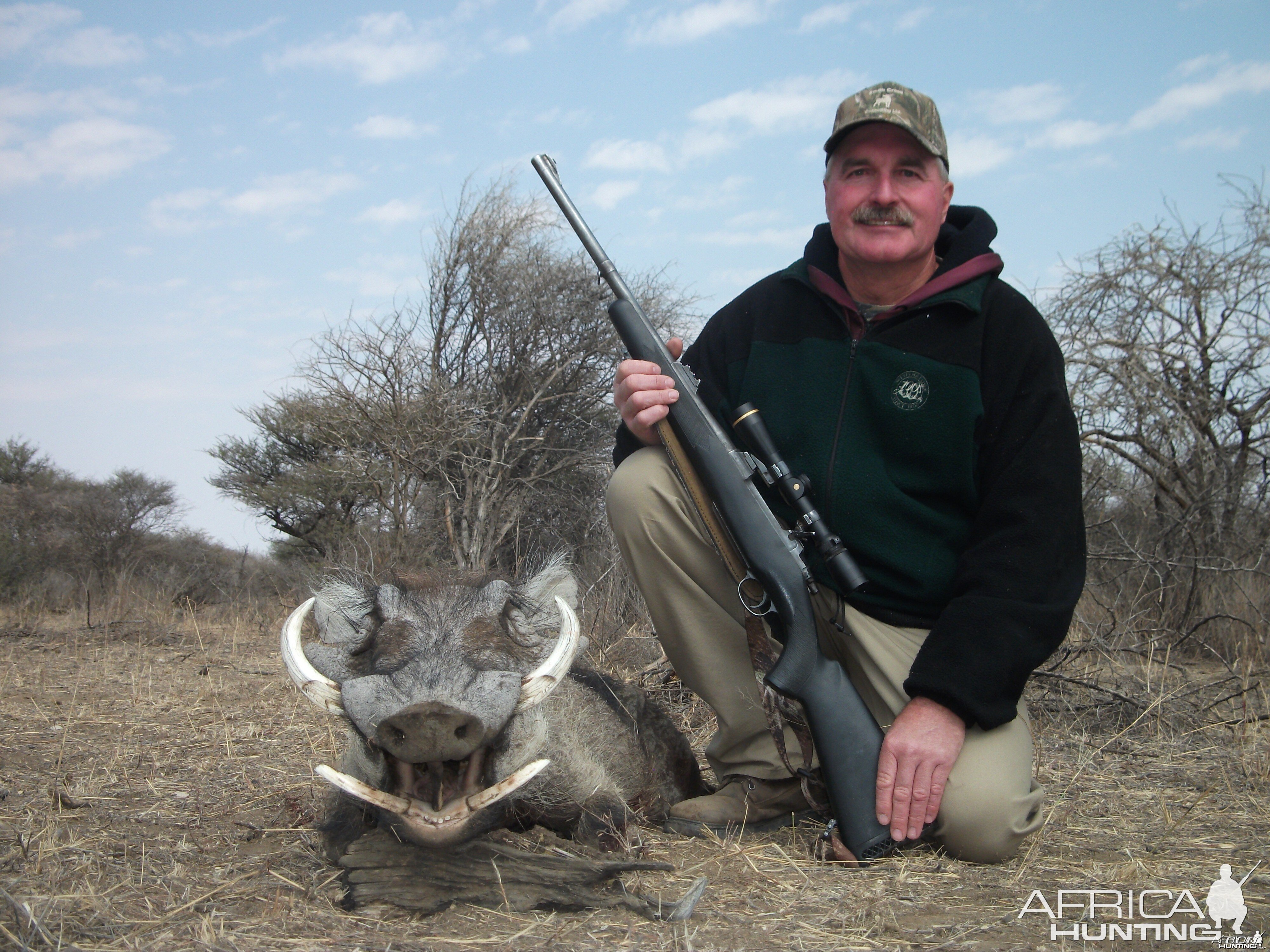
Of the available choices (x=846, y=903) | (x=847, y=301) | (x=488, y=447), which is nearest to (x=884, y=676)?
(x=846, y=903)

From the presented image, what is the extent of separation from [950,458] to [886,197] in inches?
37.9

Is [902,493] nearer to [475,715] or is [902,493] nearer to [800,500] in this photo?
[800,500]

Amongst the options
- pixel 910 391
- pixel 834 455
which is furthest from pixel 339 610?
pixel 910 391

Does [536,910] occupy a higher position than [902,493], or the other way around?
[902,493]

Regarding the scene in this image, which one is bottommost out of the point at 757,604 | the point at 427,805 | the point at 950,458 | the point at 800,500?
the point at 427,805

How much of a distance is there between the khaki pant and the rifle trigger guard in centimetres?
22

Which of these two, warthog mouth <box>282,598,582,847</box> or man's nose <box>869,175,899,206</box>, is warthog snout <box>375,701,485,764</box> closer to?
warthog mouth <box>282,598,582,847</box>

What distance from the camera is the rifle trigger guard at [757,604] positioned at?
126 inches

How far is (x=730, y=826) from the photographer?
3184 millimetres

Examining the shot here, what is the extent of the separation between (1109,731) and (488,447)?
9151mm

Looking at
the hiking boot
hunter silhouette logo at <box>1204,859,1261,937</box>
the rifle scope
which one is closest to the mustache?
the rifle scope

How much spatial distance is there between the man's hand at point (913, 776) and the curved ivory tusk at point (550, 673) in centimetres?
105

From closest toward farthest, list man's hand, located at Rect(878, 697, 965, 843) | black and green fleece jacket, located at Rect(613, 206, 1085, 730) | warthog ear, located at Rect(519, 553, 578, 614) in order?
man's hand, located at Rect(878, 697, 965, 843)
black and green fleece jacket, located at Rect(613, 206, 1085, 730)
warthog ear, located at Rect(519, 553, 578, 614)

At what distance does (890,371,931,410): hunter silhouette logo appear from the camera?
10.6 feet
